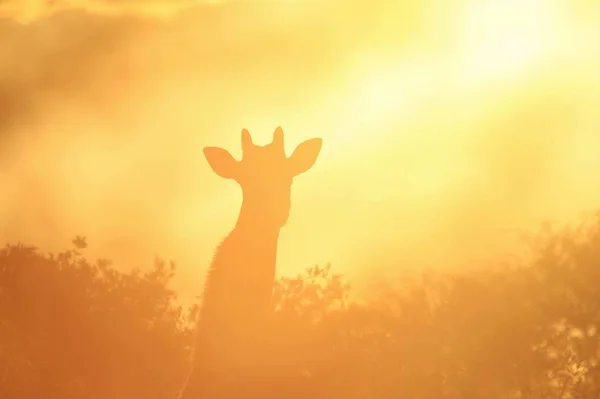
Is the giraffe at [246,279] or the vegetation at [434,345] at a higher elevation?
the vegetation at [434,345]

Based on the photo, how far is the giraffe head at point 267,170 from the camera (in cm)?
1112

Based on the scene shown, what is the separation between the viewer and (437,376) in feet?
82.5

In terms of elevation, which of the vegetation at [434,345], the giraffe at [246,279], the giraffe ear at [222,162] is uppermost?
the vegetation at [434,345]

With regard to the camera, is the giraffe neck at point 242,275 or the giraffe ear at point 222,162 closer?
the giraffe neck at point 242,275

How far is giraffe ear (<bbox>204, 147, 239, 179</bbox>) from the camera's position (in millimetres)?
12070

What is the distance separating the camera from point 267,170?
11.7 meters

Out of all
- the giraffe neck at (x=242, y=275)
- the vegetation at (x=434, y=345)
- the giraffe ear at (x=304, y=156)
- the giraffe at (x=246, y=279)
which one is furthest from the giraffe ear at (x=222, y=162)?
the vegetation at (x=434, y=345)

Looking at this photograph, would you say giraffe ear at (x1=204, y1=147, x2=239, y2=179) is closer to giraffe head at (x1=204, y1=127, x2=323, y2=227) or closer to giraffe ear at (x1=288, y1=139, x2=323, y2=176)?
giraffe head at (x1=204, y1=127, x2=323, y2=227)

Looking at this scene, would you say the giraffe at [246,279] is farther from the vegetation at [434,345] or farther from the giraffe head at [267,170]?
the vegetation at [434,345]

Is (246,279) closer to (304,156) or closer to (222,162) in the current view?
(222,162)

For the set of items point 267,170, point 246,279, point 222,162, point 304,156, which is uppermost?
point 304,156

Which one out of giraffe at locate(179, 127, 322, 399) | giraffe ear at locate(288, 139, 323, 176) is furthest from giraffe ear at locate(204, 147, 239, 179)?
giraffe ear at locate(288, 139, 323, 176)

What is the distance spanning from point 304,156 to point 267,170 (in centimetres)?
74

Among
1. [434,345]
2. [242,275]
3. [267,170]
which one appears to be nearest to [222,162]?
[267,170]
